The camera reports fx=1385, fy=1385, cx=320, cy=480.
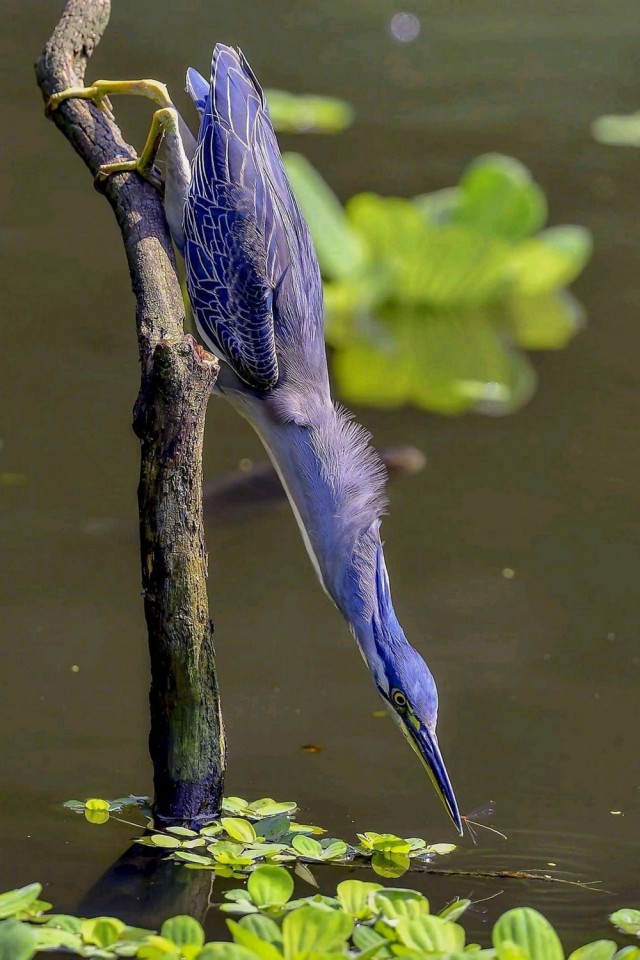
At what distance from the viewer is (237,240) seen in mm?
3322

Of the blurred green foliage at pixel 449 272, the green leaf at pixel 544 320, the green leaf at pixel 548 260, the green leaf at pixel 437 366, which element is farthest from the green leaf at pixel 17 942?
the green leaf at pixel 548 260

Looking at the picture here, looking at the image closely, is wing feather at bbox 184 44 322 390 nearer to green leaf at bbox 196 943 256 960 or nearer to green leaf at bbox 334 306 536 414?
green leaf at bbox 196 943 256 960

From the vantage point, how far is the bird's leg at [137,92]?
3.21m

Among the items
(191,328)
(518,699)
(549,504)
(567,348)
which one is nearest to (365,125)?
(567,348)

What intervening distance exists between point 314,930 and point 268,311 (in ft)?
5.11

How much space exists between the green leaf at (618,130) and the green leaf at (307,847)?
546 cm

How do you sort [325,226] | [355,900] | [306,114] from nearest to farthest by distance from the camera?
[355,900] < [325,226] < [306,114]

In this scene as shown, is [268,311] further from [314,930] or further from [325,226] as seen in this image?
[325,226]

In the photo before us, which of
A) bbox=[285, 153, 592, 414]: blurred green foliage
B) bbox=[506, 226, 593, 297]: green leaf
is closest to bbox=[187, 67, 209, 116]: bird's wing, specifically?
bbox=[285, 153, 592, 414]: blurred green foliage

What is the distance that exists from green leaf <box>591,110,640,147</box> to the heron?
4.11 m

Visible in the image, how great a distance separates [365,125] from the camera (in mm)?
7371

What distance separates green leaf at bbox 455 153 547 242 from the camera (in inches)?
233

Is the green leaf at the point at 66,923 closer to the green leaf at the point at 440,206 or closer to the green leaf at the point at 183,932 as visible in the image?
the green leaf at the point at 183,932

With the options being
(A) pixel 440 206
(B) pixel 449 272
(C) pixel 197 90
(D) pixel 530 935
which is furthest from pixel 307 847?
(A) pixel 440 206
